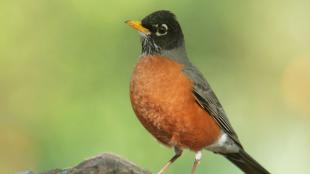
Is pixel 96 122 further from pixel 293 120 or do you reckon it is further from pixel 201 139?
pixel 293 120

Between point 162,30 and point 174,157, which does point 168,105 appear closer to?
point 174,157

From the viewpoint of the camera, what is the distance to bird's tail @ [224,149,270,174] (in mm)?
7254

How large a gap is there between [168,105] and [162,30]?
78 centimetres

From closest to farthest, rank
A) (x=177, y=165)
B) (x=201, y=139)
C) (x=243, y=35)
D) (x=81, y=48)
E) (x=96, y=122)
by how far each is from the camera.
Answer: (x=201, y=139) → (x=177, y=165) → (x=96, y=122) → (x=81, y=48) → (x=243, y=35)

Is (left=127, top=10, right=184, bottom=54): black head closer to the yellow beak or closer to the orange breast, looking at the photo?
the yellow beak

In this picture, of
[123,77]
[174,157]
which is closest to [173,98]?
[174,157]

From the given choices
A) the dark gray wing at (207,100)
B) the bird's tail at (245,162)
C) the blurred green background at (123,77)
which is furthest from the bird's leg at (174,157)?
the bird's tail at (245,162)

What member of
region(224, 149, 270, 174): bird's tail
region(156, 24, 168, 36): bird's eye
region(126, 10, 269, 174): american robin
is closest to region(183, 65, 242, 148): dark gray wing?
region(126, 10, 269, 174): american robin

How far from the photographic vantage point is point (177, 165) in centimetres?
723

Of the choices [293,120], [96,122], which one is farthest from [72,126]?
[293,120]

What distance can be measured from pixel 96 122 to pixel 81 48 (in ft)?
2.97

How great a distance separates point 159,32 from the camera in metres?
6.96

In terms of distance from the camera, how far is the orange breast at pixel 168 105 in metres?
6.49

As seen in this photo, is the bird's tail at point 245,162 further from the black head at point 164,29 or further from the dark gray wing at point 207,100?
the black head at point 164,29
